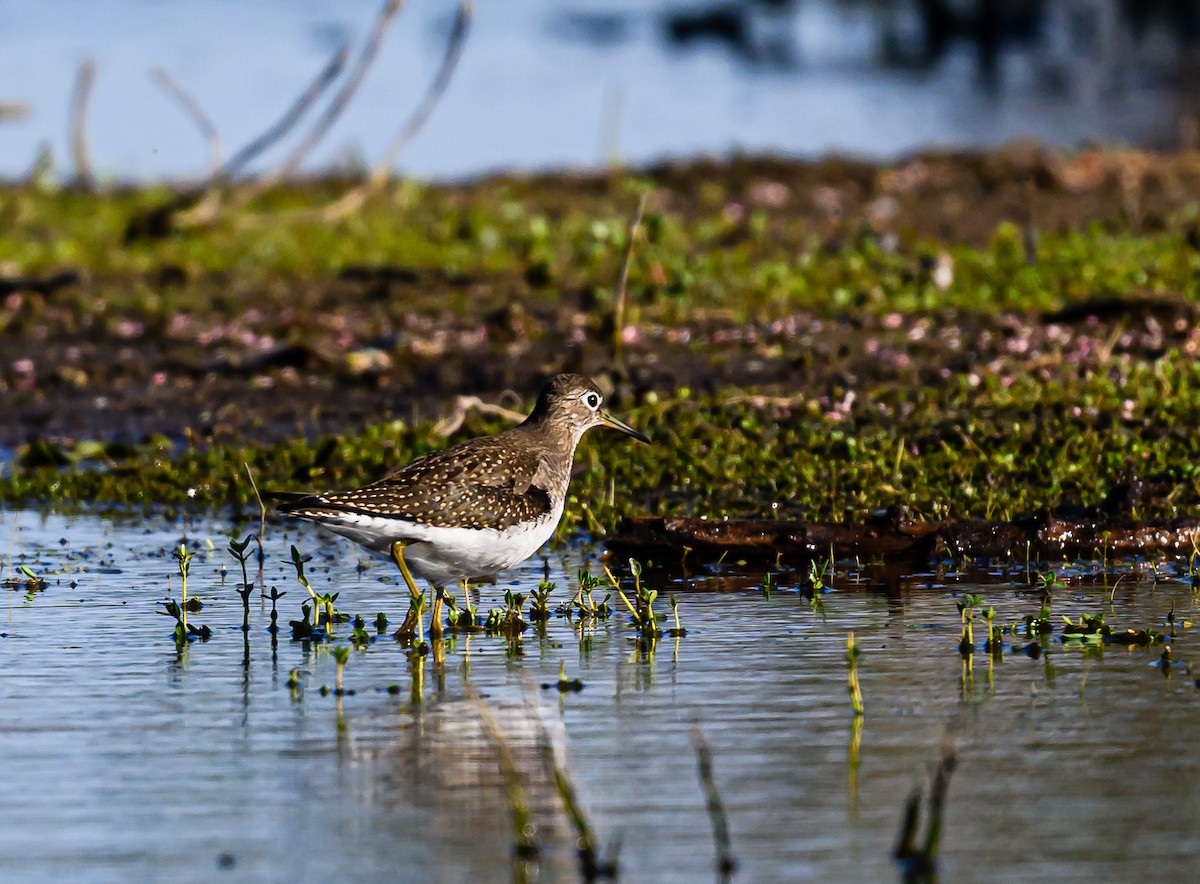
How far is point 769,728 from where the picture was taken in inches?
296

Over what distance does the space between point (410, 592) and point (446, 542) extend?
11.6 inches

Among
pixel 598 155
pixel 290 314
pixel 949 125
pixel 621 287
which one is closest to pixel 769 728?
pixel 621 287

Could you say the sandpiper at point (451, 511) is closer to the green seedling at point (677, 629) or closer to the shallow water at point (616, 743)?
the shallow water at point (616, 743)

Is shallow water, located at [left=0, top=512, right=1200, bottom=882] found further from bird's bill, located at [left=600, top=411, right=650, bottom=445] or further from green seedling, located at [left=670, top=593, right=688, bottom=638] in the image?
bird's bill, located at [left=600, top=411, right=650, bottom=445]

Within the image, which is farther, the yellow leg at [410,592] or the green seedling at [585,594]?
the green seedling at [585,594]

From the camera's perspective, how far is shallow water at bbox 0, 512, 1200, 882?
6094 millimetres

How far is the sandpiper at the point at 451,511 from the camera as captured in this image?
9.52 m

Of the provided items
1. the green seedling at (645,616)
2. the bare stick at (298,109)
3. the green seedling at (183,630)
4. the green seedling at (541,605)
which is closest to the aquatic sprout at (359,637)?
the green seedling at (183,630)

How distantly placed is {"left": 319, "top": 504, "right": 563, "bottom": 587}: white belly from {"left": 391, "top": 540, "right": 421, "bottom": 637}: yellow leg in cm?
3

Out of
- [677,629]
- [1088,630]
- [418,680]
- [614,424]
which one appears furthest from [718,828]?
[614,424]

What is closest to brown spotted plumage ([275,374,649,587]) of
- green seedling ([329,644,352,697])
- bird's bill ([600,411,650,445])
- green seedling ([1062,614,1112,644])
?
bird's bill ([600,411,650,445])

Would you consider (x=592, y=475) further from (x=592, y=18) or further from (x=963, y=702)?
(x=592, y=18)

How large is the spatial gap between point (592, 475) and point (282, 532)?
6.44ft

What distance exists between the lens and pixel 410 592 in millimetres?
9531
